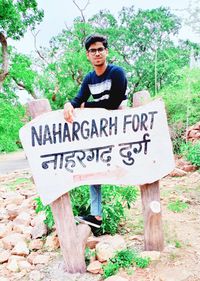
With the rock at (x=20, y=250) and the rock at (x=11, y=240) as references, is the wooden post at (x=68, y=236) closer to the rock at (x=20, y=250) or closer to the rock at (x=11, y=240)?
the rock at (x=20, y=250)

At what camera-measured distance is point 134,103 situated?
271cm

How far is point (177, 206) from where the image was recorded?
407 cm

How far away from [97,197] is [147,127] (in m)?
0.73

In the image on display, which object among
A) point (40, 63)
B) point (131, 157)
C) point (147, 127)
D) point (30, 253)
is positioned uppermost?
point (40, 63)

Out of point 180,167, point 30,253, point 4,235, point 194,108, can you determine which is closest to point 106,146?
point 30,253

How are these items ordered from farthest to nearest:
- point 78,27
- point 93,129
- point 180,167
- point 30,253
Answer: point 78,27 → point 180,167 → point 30,253 → point 93,129

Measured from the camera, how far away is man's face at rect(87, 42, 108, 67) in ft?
8.31

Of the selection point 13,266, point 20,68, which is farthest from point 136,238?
point 20,68

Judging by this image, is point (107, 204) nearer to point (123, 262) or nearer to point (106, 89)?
point (123, 262)

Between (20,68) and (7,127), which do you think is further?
(20,68)

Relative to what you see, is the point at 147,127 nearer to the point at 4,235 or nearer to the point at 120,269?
the point at 120,269

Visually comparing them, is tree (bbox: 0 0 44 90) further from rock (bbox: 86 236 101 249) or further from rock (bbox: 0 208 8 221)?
rock (bbox: 86 236 101 249)

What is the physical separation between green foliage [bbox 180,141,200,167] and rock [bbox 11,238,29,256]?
161 inches

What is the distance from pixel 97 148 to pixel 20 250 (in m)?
1.33
